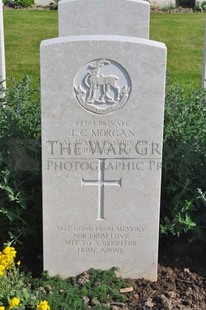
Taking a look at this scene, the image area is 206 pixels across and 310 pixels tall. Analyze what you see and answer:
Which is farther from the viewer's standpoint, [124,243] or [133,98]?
[124,243]

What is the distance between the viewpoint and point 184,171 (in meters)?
4.27

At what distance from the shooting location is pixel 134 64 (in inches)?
143

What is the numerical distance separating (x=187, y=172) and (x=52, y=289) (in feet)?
3.95

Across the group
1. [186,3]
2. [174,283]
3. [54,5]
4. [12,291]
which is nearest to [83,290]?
[12,291]

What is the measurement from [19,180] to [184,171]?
1155 mm

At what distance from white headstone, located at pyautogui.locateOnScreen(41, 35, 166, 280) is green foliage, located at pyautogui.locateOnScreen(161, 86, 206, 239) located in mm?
229

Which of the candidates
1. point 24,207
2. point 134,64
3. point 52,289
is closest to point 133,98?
point 134,64

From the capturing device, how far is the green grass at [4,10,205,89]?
9325 millimetres

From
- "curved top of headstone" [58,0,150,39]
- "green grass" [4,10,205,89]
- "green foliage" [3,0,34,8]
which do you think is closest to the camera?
"curved top of headstone" [58,0,150,39]

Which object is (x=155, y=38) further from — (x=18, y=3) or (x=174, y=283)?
(x=174, y=283)

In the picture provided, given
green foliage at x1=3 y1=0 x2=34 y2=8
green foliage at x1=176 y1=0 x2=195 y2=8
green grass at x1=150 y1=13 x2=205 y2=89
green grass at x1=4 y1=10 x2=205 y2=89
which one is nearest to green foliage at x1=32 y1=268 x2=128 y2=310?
green grass at x1=150 y1=13 x2=205 y2=89

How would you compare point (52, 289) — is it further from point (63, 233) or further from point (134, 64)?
point (134, 64)

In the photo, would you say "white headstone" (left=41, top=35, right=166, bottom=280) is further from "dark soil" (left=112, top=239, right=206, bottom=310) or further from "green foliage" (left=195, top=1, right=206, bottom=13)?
"green foliage" (left=195, top=1, right=206, bottom=13)

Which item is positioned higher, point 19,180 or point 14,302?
point 19,180
